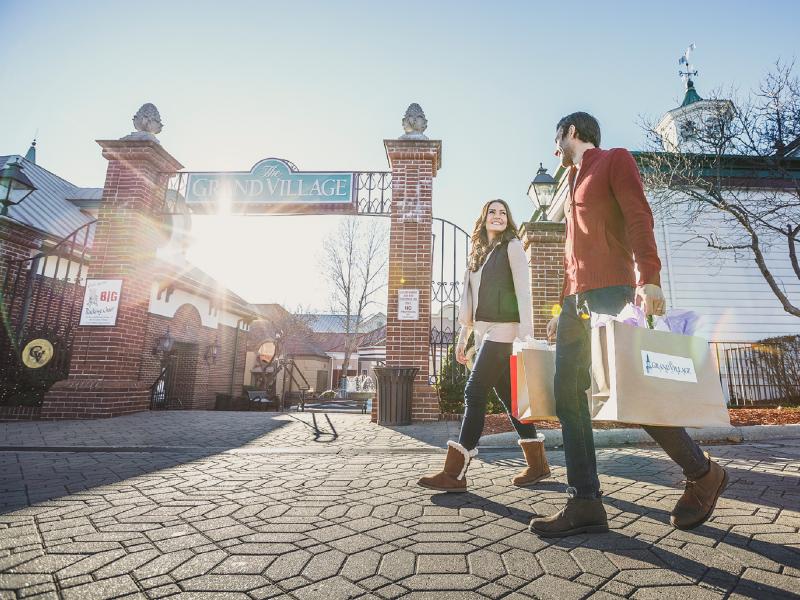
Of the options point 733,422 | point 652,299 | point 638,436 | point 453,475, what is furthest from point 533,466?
point 733,422

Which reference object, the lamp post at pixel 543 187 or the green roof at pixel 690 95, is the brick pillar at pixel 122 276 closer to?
the lamp post at pixel 543 187

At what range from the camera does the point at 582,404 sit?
6.57 ft

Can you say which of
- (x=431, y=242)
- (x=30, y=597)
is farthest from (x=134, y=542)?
(x=431, y=242)

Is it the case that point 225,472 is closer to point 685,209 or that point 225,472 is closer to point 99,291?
point 99,291

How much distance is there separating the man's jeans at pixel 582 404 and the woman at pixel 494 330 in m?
0.63

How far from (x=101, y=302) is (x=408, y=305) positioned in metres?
5.80

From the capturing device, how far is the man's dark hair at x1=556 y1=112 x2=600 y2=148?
2311 millimetres

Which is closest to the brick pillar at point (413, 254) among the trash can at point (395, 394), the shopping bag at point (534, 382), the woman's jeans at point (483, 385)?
the trash can at point (395, 394)

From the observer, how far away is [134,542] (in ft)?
5.79

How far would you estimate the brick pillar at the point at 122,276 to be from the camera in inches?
281

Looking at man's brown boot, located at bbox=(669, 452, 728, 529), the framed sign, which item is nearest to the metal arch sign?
the framed sign

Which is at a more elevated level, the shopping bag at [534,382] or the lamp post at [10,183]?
the lamp post at [10,183]

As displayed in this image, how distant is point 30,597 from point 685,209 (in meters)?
13.9

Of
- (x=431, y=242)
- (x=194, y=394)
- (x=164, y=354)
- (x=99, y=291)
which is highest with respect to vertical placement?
(x=431, y=242)
